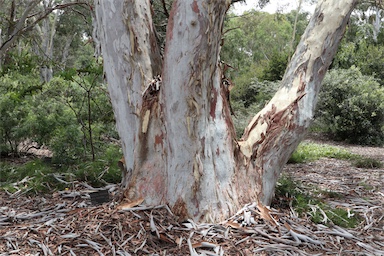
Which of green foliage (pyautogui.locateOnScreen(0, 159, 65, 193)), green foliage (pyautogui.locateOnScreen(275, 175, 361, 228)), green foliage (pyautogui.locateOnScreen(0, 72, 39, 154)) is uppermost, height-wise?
green foliage (pyautogui.locateOnScreen(0, 72, 39, 154))

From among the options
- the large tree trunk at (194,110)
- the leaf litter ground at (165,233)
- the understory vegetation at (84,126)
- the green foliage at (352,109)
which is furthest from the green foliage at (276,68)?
the leaf litter ground at (165,233)

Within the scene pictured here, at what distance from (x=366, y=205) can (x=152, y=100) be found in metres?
2.49

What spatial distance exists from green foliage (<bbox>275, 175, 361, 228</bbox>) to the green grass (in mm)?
1856

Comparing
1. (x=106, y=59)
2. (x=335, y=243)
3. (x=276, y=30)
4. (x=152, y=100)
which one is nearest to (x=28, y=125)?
(x=106, y=59)

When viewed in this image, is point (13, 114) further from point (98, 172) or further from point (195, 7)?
point (195, 7)

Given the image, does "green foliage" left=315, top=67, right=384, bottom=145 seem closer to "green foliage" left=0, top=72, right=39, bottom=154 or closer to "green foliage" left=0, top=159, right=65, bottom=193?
"green foliage" left=0, top=72, right=39, bottom=154

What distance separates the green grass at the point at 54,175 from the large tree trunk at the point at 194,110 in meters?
0.97

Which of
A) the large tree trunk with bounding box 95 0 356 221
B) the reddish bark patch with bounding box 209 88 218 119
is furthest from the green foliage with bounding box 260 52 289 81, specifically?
the reddish bark patch with bounding box 209 88 218 119

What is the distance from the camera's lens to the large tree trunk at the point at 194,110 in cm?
335

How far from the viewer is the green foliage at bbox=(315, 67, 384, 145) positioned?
11445mm

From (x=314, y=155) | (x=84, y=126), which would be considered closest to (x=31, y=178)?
(x=84, y=126)

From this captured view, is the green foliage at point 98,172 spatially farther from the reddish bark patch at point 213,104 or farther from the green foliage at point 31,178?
the reddish bark patch at point 213,104

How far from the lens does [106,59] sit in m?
3.91

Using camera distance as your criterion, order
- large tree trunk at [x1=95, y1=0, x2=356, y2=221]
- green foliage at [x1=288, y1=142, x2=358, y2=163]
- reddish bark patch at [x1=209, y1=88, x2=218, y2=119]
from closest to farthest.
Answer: large tree trunk at [x1=95, y1=0, x2=356, y2=221] → reddish bark patch at [x1=209, y1=88, x2=218, y2=119] → green foliage at [x1=288, y1=142, x2=358, y2=163]
